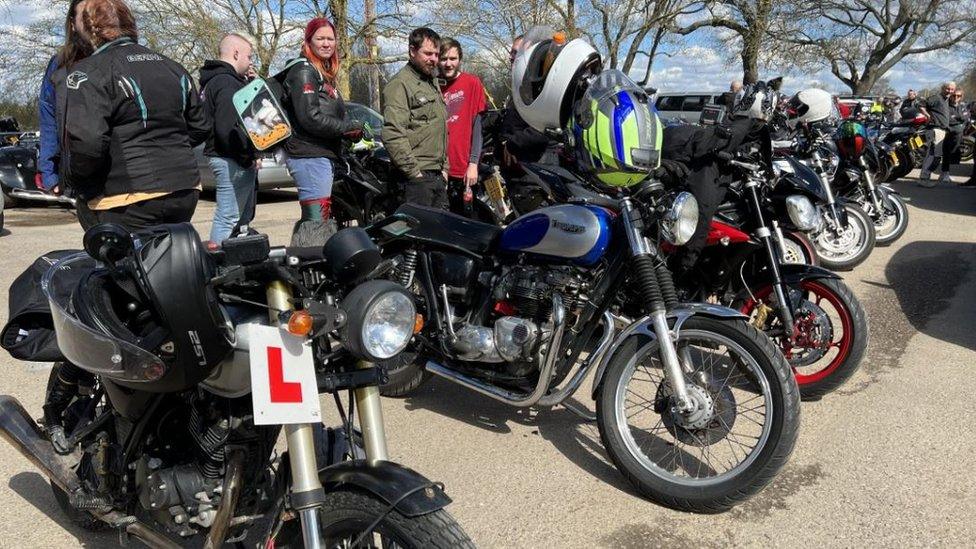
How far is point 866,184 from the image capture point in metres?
7.46

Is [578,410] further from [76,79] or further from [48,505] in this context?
[76,79]

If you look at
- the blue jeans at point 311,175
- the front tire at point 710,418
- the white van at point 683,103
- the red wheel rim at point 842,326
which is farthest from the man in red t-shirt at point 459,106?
the white van at point 683,103

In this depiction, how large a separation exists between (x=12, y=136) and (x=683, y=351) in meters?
12.4

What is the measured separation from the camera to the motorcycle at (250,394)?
1614 millimetres

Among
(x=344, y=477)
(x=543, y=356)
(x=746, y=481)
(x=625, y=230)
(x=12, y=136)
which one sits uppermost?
(x=625, y=230)

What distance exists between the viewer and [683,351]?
2.91 meters

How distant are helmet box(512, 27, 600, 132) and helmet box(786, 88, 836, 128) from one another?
12.1 ft

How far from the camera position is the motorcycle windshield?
166 centimetres

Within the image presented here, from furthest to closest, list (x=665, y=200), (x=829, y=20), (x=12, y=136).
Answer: (x=829, y=20) < (x=12, y=136) < (x=665, y=200)

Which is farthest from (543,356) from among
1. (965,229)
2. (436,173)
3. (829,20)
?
(829,20)

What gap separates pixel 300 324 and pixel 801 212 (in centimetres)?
367

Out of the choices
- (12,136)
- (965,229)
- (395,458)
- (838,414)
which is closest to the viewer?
(395,458)

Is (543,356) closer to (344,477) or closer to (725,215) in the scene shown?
(344,477)

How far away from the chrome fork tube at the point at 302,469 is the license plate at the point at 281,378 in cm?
7
